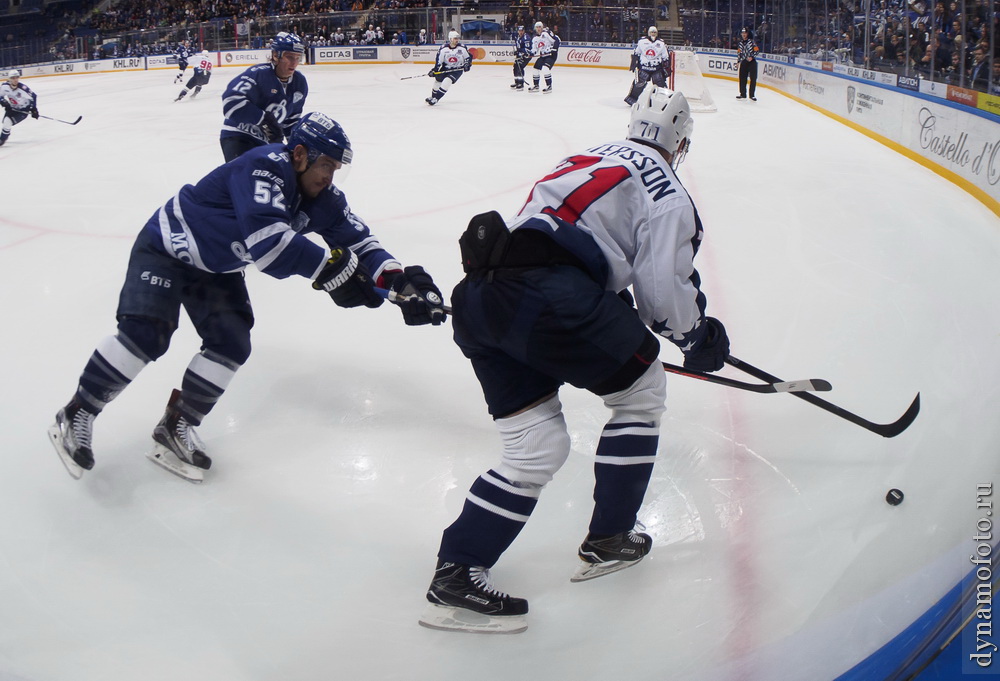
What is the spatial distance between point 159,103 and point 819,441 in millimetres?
12016

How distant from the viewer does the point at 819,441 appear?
2.51m

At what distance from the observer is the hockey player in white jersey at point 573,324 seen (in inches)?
63.7

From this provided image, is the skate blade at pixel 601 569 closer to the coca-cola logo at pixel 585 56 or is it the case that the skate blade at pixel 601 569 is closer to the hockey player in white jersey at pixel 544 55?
the hockey player in white jersey at pixel 544 55

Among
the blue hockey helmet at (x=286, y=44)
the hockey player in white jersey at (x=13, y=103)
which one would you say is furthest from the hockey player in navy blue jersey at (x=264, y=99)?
the hockey player in white jersey at (x=13, y=103)

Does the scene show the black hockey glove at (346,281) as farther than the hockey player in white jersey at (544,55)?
No

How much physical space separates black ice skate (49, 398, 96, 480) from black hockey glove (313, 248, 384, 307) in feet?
2.86

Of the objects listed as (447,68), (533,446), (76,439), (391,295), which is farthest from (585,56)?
(533,446)

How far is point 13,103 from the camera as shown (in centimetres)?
893

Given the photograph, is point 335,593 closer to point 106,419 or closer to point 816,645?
point 816,645

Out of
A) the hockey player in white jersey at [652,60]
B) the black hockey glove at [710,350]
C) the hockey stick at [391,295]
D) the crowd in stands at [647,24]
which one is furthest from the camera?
the hockey player in white jersey at [652,60]

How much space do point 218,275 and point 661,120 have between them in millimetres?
1437

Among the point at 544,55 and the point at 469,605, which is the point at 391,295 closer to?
the point at 469,605

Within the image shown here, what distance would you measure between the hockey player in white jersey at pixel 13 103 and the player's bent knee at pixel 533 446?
9.31 meters

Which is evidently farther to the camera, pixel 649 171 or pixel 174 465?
pixel 174 465
